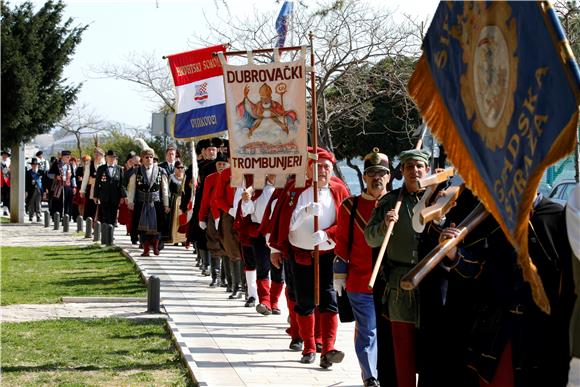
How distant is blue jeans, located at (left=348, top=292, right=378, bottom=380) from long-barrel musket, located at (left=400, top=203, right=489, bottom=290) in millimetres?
3404

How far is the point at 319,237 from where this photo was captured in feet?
35.7

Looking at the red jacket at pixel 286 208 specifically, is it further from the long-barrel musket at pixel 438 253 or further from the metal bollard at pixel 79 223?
the metal bollard at pixel 79 223

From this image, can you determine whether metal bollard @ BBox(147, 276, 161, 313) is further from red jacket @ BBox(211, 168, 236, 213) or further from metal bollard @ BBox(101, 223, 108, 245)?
metal bollard @ BBox(101, 223, 108, 245)

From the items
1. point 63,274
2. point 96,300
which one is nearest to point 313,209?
point 96,300

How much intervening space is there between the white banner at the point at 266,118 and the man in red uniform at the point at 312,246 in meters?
0.68

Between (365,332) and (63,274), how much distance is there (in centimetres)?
1069

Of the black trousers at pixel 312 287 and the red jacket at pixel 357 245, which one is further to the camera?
the black trousers at pixel 312 287

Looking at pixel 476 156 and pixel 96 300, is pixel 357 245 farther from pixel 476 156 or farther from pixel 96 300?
pixel 96 300

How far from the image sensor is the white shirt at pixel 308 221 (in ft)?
36.2

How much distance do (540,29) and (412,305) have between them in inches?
151

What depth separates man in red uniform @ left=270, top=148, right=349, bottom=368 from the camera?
10938mm

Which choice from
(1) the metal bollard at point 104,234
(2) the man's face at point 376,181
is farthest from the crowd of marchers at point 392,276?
(1) the metal bollard at point 104,234

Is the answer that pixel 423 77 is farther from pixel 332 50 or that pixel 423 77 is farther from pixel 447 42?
pixel 332 50

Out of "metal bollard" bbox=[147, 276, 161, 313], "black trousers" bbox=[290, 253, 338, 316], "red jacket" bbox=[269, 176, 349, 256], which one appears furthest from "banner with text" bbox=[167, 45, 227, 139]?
"black trousers" bbox=[290, 253, 338, 316]
